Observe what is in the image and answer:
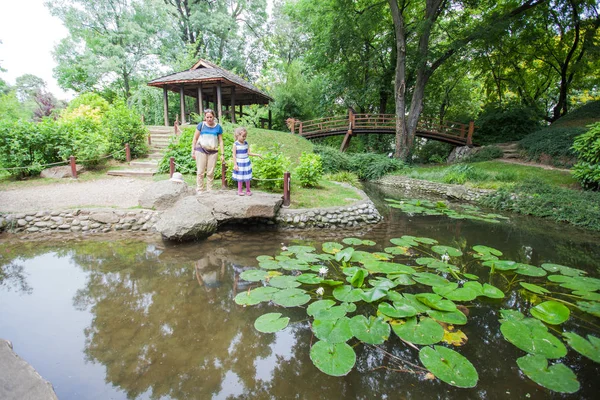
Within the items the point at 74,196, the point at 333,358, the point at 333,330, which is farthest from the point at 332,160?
the point at 333,358

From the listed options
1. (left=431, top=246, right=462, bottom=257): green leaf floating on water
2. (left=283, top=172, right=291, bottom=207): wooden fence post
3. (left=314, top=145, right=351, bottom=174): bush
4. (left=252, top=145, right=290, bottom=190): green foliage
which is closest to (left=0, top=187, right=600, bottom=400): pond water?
(left=431, top=246, right=462, bottom=257): green leaf floating on water

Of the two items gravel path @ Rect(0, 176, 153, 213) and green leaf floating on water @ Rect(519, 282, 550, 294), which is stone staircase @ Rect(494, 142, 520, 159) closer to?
green leaf floating on water @ Rect(519, 282, 550, 294)

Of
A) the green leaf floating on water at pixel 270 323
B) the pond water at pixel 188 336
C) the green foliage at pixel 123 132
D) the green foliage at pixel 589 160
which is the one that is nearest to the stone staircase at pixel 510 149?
the green foliage at pixel 589 160

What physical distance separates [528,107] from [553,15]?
4.74 metres

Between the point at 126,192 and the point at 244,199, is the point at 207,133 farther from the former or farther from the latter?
the point at 126,192

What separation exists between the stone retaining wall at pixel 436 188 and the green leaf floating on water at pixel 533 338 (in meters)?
7.88

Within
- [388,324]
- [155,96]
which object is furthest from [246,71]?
[388,324]

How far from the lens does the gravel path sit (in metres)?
5.93

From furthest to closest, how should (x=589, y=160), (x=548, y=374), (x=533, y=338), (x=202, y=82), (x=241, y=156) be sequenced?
(x=202, y=82) → (x=589, y=160) → (x=241, y=156) → (x=533, y=338) → (x=548, y=374)

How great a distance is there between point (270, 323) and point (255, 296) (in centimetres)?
54

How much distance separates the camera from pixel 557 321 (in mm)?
2633

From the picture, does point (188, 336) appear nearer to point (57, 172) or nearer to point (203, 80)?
point (57, 172)

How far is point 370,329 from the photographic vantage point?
8.26 feet

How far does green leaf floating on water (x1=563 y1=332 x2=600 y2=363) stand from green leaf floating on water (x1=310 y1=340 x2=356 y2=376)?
6.37ft
